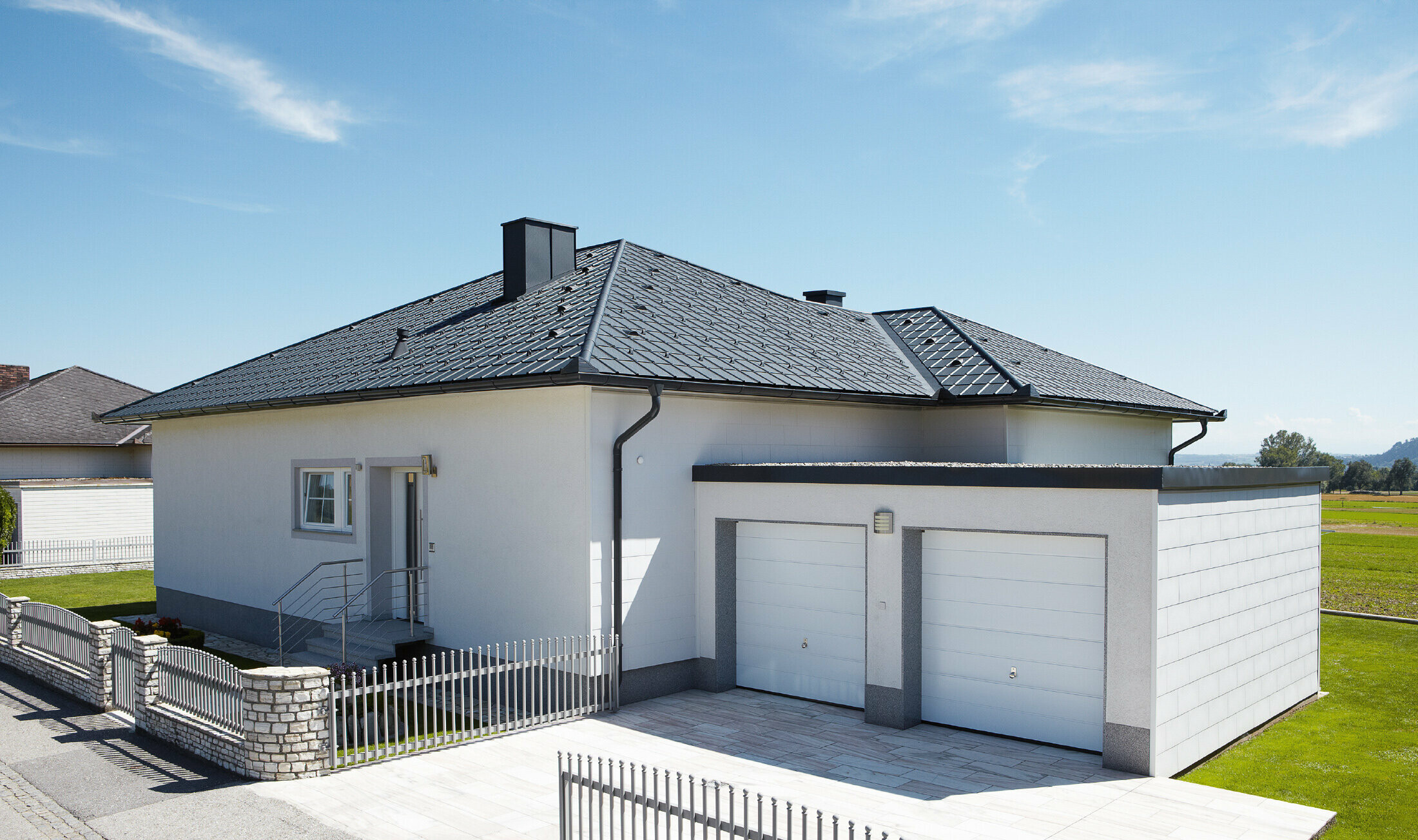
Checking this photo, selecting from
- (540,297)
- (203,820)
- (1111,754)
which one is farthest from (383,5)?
(1111,754)

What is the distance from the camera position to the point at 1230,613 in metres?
9.72

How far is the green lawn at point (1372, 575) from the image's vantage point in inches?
832

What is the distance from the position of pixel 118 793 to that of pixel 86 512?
83.4 ft

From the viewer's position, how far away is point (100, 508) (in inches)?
1163

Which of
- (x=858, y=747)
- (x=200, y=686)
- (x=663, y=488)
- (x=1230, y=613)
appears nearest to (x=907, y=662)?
(x=858, y=747)

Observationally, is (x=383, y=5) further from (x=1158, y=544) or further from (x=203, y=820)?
(x=1158, y=544)

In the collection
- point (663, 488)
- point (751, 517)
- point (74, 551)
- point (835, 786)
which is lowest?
point (74, 551)

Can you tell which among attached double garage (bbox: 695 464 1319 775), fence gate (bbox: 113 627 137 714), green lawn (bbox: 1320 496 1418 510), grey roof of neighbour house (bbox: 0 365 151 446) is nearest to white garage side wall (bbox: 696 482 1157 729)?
attached double garage (bbox: 695 464 1319 775)

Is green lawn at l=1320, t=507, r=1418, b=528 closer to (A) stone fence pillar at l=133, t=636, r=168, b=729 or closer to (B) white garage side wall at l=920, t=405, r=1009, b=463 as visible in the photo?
(B) white garage side wall at l=920, t=405, r=1009, b=463

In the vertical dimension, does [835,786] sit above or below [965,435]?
below

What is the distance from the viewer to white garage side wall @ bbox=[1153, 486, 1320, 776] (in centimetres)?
854

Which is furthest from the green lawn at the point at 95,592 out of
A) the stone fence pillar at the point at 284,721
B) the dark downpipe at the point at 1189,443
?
the dark downpipe at the point at 1189,443

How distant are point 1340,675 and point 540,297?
13415 mm

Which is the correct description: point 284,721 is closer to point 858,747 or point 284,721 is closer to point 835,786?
point 835,786
